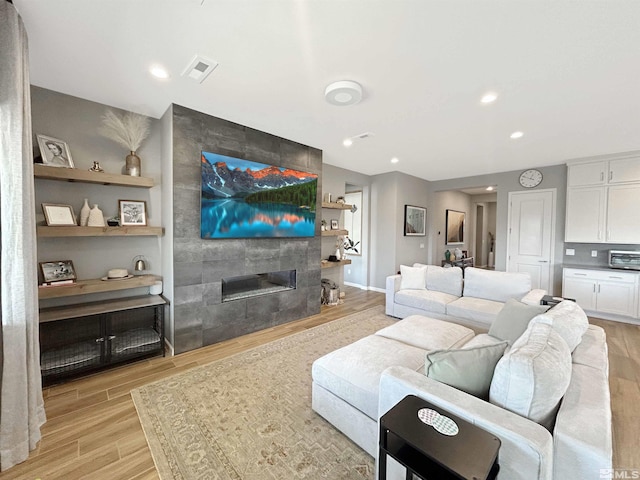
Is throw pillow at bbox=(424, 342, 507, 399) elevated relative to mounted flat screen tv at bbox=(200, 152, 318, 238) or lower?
lower

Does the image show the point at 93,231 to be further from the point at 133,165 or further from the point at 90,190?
the point at 133,165

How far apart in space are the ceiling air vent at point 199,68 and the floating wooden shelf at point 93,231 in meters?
1.55

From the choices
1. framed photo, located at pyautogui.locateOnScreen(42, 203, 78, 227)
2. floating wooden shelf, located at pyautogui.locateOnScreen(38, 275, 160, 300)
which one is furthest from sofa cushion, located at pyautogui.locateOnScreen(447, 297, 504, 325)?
framed photo, located at pyautogui.locateOnScreen(42, 203, 78, 227)

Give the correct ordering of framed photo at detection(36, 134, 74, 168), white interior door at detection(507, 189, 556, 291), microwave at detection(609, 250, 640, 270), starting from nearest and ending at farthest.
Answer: framed photo at detection(36, 134, 74, 168), microwave at detection(609, 250, 640, 270), white interior door at detection(507, 189, 556, 291)

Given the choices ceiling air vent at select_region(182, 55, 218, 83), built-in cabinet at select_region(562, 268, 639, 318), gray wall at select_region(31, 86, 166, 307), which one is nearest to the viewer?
ceiling air vent at select_region(182, 55, 218, 83)

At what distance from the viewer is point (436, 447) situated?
95cm

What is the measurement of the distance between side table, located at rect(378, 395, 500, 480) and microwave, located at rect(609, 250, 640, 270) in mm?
5200

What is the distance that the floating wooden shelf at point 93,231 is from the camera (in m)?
2.25

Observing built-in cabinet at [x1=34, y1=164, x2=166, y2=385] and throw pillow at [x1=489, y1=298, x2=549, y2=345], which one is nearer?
throw pillow at [x1=489, y1=298, x2=549, y2=345]

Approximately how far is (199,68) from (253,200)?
5.05 feet

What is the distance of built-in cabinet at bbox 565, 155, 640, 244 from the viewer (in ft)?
13.3

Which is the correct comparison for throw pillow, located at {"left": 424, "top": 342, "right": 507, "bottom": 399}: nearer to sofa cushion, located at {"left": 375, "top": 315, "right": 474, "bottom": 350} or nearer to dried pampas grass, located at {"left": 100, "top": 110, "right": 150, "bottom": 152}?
sofa cushion, located at {"left": 375, "top": 315, "right": 474, "bottom": 350}

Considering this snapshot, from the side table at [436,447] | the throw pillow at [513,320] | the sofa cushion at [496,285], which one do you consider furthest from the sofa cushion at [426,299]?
the side table at [436,447]

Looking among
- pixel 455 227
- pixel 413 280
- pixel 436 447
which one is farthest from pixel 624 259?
pixel 436 447
